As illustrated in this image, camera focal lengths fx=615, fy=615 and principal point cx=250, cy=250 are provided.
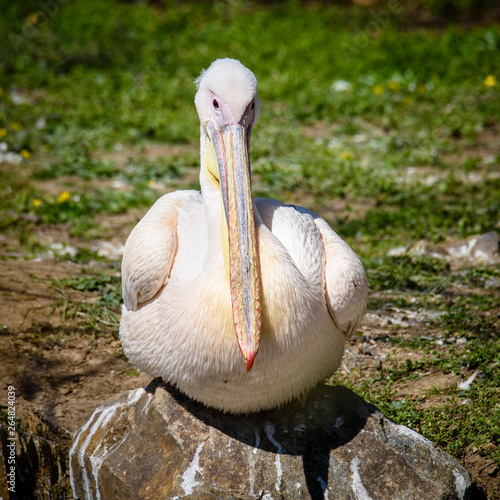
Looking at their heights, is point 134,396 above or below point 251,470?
above

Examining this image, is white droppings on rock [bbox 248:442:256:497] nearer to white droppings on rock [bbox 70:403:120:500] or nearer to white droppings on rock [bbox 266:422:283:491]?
white droppings on rock [bbox 266:422:283:491]

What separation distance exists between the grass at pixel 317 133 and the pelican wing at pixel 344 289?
82 centimetres

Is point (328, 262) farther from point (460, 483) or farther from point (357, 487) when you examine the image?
point (460, 483)

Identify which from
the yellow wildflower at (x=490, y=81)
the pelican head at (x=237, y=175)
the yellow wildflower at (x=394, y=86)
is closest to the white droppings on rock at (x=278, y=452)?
the pelican head at (x=237, y=175)

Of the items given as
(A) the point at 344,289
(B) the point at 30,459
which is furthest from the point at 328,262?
(B) the point at 30,459

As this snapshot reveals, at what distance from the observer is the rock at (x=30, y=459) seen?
2721 millimetres

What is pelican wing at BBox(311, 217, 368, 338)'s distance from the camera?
9.29 feet

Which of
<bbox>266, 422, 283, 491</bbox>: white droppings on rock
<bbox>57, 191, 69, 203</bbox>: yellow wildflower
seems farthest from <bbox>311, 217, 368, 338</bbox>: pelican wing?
<bbox>57, 191, 69, 203</bbox>: yellow wildflower

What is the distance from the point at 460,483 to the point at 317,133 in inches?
213

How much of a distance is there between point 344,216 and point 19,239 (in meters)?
2.88

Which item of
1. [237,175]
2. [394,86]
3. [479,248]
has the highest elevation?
[394,86]

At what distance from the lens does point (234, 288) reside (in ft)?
8.28

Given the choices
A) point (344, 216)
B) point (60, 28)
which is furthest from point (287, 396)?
point (60, 28)

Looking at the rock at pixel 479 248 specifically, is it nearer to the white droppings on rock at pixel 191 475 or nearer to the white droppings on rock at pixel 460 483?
the white droppings on rock at pixel 460 483
